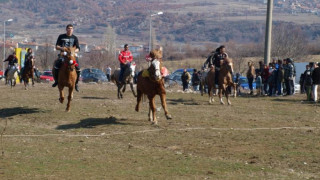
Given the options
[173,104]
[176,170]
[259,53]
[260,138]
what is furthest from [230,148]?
[259,53]

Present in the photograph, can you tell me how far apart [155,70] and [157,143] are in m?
3.22

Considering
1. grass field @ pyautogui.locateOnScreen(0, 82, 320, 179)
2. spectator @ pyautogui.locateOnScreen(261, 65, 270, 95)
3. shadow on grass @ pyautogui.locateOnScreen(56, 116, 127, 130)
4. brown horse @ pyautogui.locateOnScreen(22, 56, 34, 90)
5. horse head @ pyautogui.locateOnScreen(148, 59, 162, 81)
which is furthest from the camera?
spectator @ pyautogui.locateOnScreen(261, 65, 270, 95)

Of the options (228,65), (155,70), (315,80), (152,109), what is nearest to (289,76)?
(315,80)

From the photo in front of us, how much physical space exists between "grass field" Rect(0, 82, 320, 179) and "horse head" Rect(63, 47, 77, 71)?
5.27 ft

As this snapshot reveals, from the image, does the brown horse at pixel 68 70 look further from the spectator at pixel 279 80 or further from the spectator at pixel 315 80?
the spectator at pixel 279 80

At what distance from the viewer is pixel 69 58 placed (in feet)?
72.0

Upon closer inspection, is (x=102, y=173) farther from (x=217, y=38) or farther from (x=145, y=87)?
(x=217, y=38)

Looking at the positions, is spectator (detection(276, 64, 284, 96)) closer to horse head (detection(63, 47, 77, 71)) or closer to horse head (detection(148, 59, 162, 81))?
horse head (detection(63, 47, 77, 71))

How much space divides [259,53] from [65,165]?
84098mm

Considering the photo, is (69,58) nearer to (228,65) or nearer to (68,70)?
(68,70)

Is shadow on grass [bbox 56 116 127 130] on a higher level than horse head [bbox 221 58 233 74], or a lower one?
lower

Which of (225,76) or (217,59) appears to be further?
(217,59)

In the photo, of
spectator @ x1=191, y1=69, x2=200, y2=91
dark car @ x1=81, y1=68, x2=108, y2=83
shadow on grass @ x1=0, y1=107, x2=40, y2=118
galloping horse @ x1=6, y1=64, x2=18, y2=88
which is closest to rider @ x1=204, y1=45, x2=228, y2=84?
shadow on grass @ x1=0, y1=107, x2=40, y2=118

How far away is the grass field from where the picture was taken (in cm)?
1331
